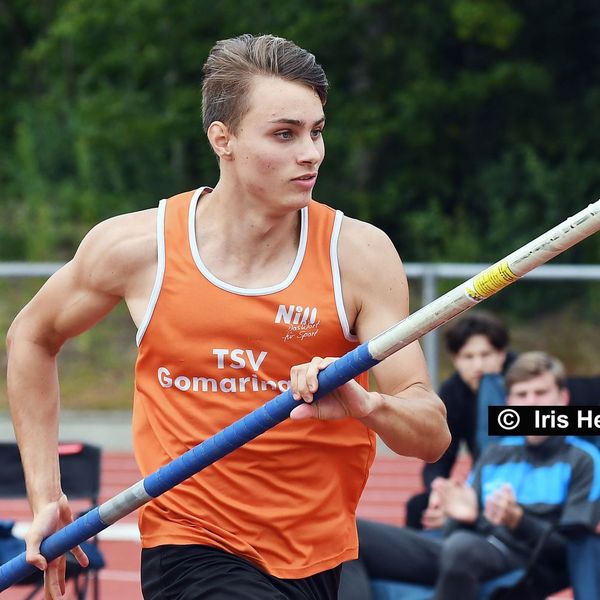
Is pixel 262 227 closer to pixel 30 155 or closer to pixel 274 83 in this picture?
pixel 274 83

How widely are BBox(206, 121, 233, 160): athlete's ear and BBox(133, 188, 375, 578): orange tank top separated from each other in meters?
0.20

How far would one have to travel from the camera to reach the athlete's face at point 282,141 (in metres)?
3.08

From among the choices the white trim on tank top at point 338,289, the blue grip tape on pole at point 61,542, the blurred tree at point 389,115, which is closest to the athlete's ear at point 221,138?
the white trim on tank top at point 338,289

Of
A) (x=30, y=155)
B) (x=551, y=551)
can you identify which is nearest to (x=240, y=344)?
(x=551, y=551)

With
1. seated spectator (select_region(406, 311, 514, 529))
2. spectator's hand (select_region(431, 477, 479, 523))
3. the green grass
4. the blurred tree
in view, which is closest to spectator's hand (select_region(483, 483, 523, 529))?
spectator's hand (select_region(431, 477, 479, 523))

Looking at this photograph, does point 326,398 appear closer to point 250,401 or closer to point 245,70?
point 250,401

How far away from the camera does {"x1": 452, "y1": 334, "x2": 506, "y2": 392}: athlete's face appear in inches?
233

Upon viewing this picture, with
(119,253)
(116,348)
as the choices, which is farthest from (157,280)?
(116,348)

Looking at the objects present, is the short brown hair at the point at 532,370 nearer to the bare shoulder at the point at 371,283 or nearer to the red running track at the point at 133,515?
the red running track at the point at 133,515

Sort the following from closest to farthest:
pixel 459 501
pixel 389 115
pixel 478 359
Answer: pixel 459 501, pixel 478 359, pixel 389 115

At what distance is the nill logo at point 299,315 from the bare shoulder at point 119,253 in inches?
13.9

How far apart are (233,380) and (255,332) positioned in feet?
0.42

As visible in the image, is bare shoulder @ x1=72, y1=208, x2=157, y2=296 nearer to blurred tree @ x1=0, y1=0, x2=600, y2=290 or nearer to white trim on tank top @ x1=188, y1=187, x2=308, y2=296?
white trim on tank top @ x1=188, y1=187, x2=308, y2=296

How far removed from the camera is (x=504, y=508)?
4941 millimetres
